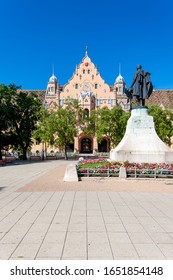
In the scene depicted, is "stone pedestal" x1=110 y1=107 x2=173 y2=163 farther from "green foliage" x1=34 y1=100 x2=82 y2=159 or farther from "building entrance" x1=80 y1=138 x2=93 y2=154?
"building entrance" x1=80 y1=138 x2=93 y2=154

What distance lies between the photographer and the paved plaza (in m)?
4.42

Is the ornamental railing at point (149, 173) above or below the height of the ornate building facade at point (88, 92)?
below

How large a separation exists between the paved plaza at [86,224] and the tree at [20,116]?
99.5ft

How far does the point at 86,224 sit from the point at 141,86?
626 inches

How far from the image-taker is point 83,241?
4895mm

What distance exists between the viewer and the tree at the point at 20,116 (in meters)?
38.6

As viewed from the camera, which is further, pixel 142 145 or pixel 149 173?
pixel 142 145

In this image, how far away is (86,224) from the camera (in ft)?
19.8

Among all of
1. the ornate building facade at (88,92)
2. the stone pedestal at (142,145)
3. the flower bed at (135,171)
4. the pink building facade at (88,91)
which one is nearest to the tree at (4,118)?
the ornate building facade at (88,92)

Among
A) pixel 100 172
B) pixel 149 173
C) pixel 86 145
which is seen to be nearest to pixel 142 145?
pixel 149 173

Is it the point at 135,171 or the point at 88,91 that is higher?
the point at 88,91

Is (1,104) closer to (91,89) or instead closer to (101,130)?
(101,130)

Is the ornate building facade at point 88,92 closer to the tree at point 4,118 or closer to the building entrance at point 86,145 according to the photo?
the building entrance at point 86,145

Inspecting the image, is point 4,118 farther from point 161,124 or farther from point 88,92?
point 88,92
